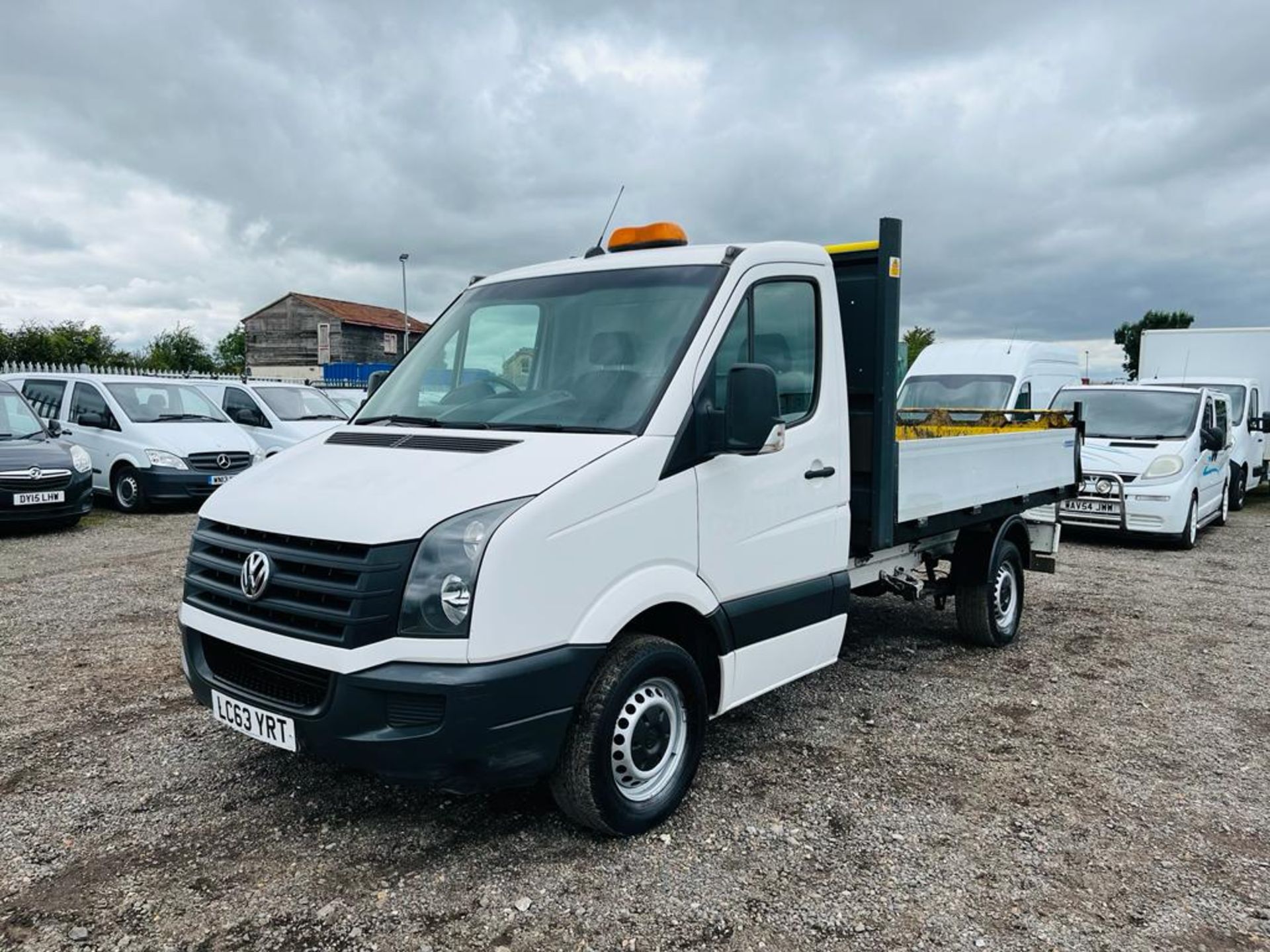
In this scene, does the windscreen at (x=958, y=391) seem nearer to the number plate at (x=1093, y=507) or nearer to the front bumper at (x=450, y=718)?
the number plate at (x=1093, y=507)

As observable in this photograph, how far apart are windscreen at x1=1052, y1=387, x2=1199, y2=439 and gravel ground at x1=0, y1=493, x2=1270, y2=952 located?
5979 mm

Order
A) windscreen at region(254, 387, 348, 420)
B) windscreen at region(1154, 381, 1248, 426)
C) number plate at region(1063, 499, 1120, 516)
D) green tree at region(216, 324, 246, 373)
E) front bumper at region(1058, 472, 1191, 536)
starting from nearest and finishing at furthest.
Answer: front bumper at region(1058, 472, 1191, 536)
number plate at region(1063, 499, 1120, 516)
windscreen at region(1154, 381, 1248, 426)
windscreen at region(254, 387, 348, 420)
green tree at region(216, 324, 246, 373)

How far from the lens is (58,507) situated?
988cm

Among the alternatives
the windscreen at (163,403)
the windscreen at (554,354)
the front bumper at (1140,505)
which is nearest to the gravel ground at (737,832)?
the windscreen at (554,354)

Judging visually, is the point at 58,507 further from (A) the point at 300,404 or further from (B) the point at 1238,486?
(B) the point at 1238,486

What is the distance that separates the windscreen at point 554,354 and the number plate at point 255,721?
133cm

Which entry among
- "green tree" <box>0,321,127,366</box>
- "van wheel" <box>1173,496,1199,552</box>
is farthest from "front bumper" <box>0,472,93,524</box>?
"green tree" <box>0,321,127,366</box>

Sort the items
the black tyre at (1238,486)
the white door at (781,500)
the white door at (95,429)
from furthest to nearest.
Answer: the black tyre at (1238,486) → the white door at (95,429) → the white door at (781,500)

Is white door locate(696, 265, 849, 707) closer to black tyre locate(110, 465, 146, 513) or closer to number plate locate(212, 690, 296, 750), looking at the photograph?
number plate locate(212, 690, 296, 750)

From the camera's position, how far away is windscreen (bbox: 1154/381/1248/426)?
14.3 metres

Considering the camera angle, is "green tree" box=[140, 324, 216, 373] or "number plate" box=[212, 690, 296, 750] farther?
"green tree" box=[140, 324, 216, 373]

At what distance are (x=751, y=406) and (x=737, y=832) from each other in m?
1.69

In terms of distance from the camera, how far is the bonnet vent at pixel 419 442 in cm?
331

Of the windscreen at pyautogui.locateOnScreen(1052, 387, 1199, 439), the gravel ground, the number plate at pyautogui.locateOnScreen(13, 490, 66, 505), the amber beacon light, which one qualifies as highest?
the amber beacon light
